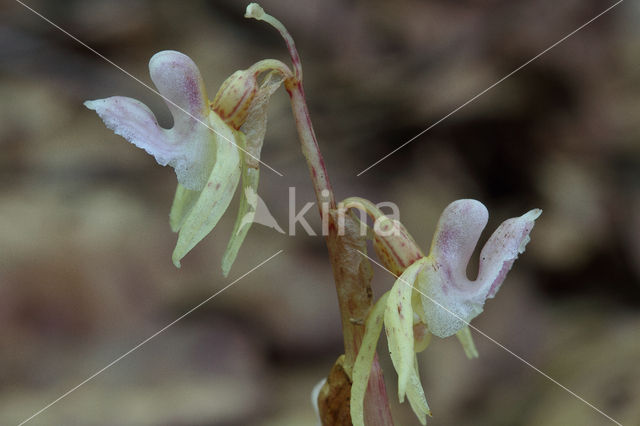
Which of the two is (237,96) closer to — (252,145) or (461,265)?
(252,145)

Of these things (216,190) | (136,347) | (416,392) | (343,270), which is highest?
(136,347)

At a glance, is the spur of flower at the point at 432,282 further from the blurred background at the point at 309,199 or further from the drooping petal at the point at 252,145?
the blurred background at the point at 309,199

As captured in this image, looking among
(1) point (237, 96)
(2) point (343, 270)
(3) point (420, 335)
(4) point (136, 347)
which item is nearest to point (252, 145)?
(1) point (237, 96)

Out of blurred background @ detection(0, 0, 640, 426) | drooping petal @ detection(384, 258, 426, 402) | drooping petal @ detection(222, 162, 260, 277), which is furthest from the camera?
blurred background @ detection(0, 0, 640, 426)

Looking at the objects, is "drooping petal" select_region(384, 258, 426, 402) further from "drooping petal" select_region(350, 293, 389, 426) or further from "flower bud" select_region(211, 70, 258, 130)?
"flower bud" select_region(211, 70, 258, 130)

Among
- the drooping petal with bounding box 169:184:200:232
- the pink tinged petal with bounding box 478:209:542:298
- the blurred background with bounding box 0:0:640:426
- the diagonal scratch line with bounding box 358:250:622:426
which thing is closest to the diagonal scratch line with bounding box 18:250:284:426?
the blurred background with bounding box 0:0:640:426

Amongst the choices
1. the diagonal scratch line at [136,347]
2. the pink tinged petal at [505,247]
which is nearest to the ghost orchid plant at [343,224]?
the pink tinged petal at [505,247]
